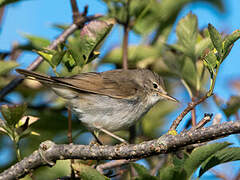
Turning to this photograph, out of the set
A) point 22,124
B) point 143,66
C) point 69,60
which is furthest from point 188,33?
point 22,124

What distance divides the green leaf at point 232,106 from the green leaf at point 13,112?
1.68 m

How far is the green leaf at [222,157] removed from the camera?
1938 mm

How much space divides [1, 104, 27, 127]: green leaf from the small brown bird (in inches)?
45.7

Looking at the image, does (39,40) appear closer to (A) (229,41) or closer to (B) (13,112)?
(B) (13,112)

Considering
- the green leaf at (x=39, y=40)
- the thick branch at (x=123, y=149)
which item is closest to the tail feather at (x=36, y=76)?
the green leaf at (x=39, y=40)

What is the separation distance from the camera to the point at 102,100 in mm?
3994

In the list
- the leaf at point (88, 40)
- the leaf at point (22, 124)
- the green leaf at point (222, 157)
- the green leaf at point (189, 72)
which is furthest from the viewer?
the green leaf at point (189, 72)

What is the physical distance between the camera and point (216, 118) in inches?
106

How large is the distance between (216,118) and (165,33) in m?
1.99

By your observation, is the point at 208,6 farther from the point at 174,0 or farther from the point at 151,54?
the point at 151,54

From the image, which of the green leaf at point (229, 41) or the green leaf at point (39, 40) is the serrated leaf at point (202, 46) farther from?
the green leaf at point (39, 40)

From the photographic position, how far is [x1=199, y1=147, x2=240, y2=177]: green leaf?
6.36ft

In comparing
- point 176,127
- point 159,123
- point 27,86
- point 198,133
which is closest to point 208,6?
point 159,123

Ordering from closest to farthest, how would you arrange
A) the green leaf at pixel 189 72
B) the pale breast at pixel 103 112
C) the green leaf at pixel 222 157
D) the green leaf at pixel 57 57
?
the green leaf at pixel 222 157, the green leaf at pixel 57 57, the green leaf at pixel 189 72, the pale breast at pixel 103 112
